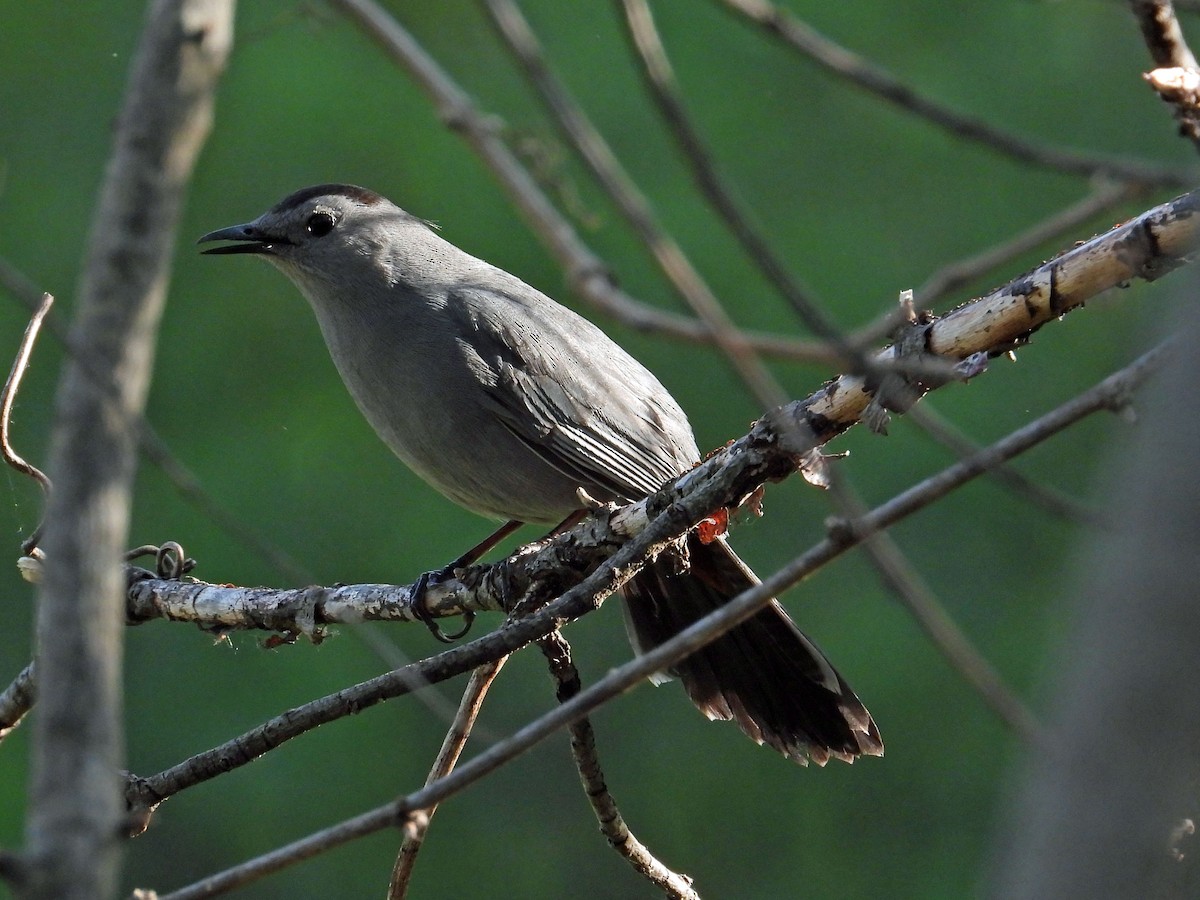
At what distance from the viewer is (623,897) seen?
609 centimetres

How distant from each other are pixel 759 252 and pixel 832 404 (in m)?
1.40

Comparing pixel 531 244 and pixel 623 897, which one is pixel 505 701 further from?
pixel 531 244

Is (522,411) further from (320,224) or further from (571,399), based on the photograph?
(320,224)

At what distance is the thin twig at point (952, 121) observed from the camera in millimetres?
1340

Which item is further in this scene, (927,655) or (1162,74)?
(927,655)

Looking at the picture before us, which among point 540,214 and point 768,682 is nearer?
point 540,214

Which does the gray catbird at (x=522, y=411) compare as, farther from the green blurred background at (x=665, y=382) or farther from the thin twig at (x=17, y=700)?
the green blurred background at (x=665, y=382)

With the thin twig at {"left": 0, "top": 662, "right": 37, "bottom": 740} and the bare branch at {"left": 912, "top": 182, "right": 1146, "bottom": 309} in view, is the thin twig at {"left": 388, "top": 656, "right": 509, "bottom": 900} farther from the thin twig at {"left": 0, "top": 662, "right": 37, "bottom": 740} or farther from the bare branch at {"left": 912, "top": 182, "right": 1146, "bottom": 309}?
the bare branch at {"left": 912, "top": 182, "right": 1146, "bottom": 309}

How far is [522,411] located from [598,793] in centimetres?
135

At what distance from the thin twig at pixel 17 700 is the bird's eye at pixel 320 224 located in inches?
66.5

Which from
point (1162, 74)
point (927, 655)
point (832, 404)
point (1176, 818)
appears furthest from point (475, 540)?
point (1176, 818)

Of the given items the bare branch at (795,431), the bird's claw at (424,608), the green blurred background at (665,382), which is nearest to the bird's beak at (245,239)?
the bare branch at (795,431)

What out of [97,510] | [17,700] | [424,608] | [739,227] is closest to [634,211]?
[739,227]

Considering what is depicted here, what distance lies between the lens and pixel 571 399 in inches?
155
